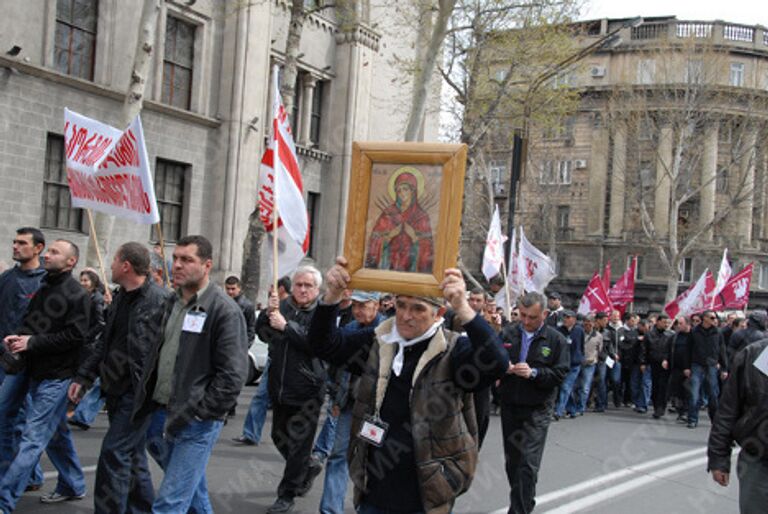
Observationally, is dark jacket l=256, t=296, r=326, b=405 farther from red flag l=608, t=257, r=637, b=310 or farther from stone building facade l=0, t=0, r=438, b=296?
red flag l=608, t=257, r=637, b=310

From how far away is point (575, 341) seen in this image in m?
14.6

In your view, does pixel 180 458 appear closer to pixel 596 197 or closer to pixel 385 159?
pixel 385 159

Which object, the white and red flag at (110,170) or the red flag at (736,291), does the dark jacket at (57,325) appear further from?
the red flag at (736,291)

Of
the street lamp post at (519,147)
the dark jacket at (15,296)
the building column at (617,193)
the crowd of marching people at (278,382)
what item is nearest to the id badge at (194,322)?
the crowd of marching people at (278,382)

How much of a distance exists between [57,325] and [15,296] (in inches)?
28.3

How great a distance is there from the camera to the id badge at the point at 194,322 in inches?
195

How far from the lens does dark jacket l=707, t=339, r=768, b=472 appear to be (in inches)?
188

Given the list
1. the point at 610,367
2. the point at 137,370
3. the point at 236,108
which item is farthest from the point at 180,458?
the point at 236,108

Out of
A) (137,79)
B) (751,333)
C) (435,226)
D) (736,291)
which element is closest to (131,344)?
(435,226)

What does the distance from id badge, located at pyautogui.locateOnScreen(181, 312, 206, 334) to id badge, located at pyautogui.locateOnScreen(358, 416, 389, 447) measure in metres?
1.50

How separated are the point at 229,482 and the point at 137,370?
2509 millimetres

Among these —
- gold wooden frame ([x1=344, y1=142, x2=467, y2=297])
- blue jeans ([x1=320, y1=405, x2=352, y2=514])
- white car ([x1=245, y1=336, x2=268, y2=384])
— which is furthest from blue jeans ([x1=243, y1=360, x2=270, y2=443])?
gold wooden frame ([x1=344, y1=142, x2=467, y2=297])

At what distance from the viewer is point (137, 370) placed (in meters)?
5.46

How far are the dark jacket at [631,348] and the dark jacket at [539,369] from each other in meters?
10.7
